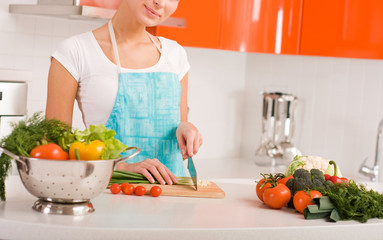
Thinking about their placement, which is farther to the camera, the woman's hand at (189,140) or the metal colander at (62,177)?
the woman's hand at (189,140)

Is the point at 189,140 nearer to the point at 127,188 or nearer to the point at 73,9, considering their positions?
the point at 127,188

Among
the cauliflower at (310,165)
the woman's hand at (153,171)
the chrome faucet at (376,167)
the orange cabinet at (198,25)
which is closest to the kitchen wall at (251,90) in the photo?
the chrome faucet at (376,167)

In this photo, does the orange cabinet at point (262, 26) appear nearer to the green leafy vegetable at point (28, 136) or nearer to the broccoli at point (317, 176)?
the broccoli at point (317, 176)

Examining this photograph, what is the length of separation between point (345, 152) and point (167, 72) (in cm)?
160

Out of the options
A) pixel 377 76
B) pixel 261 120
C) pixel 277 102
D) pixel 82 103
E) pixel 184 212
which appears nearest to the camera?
pixel 184 212

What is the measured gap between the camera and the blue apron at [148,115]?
204 cm

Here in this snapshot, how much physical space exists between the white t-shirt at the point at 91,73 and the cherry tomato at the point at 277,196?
68cm

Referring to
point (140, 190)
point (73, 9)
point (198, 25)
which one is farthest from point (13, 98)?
point (140, 190)

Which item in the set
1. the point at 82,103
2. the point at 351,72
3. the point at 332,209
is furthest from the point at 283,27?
the point at 332,209

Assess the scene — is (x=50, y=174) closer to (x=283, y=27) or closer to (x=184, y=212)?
(x=184, y=212)

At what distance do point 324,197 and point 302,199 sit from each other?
0.06 metres

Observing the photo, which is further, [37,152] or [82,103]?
[82,103]

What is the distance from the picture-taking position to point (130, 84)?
6.70 ft

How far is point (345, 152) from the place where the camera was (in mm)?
3357
